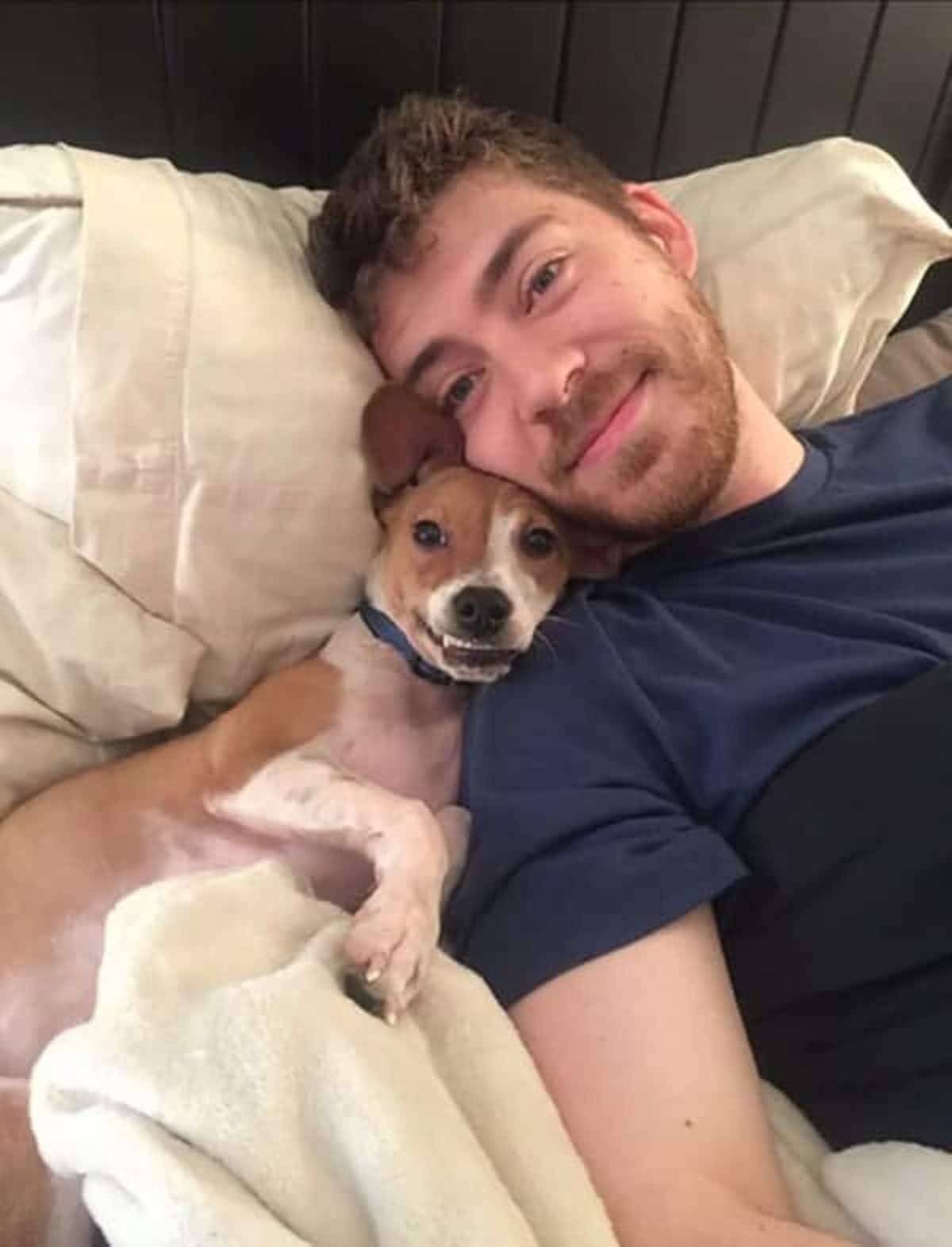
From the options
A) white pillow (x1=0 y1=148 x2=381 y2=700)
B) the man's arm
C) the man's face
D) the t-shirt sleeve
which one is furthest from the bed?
the man's arm

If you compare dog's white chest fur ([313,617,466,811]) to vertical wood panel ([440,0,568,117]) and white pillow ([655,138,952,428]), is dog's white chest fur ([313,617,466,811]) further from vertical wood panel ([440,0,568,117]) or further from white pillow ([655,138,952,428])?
vertical wood panel ([440,0,568,117])

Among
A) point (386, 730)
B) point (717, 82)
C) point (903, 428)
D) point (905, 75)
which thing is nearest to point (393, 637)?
point (386, 730)

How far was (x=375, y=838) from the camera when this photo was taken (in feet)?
4.61

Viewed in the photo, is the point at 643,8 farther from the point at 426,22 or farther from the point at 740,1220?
the point at 740,1220

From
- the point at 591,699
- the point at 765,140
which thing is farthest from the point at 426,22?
the point at 591,699

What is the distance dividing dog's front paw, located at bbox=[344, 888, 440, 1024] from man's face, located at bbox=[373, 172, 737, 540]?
47 cm

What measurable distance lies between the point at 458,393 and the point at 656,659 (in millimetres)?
377

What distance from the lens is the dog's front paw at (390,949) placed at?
43.6 inches

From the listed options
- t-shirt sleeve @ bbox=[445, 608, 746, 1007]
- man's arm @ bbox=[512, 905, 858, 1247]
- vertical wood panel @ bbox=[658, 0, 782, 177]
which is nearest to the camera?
man's arm @ bbox=[512, 905, 858, 1247]

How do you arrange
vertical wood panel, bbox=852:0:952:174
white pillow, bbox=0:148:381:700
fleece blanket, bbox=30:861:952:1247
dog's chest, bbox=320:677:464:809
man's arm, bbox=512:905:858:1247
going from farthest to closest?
vertical wood panel, bbox=852:0:952:174 < dog's chest, bbox=320:677:464:809 < white pillow, bbox=0:148:381:700 < man's arm, bbox=512:905:858:1247 < fleece blanket, bbox=30:861:952:1247

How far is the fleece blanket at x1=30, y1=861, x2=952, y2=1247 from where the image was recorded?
95cm

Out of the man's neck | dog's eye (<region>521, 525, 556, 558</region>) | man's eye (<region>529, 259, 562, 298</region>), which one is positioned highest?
man's eye (<region>529, 259, 562, 298</region>)

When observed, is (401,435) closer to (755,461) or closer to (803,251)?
(755,461)

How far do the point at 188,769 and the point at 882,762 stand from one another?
2.30 feet
